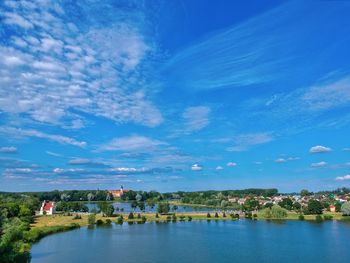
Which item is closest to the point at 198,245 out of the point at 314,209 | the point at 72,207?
the point at 314,209

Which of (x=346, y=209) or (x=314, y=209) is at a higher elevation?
(x=314, y=209)

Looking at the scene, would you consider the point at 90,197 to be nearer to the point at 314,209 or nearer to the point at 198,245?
the point at 314,209

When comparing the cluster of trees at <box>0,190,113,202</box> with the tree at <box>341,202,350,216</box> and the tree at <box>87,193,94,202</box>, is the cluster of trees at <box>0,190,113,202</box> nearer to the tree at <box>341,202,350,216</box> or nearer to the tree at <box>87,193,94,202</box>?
the tree at <box>87,193,94,202</box>

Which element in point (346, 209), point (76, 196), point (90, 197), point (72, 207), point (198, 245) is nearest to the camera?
point (198, 245)

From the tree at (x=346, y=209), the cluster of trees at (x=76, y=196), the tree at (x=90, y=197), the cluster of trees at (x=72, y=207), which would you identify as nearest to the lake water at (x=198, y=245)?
the tree at (x=346, y=209)

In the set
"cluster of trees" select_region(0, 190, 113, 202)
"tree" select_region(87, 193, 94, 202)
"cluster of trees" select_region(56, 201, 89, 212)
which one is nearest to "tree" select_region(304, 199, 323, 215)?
"cluster of trees" select_region(56, 201, 89, 212)

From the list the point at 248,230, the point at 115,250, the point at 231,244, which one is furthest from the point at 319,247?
the point at 115,250

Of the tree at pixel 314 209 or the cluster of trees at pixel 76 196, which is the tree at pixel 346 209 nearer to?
the tree at pixel 314 209

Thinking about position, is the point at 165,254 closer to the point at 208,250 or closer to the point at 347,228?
the point at 208,250
